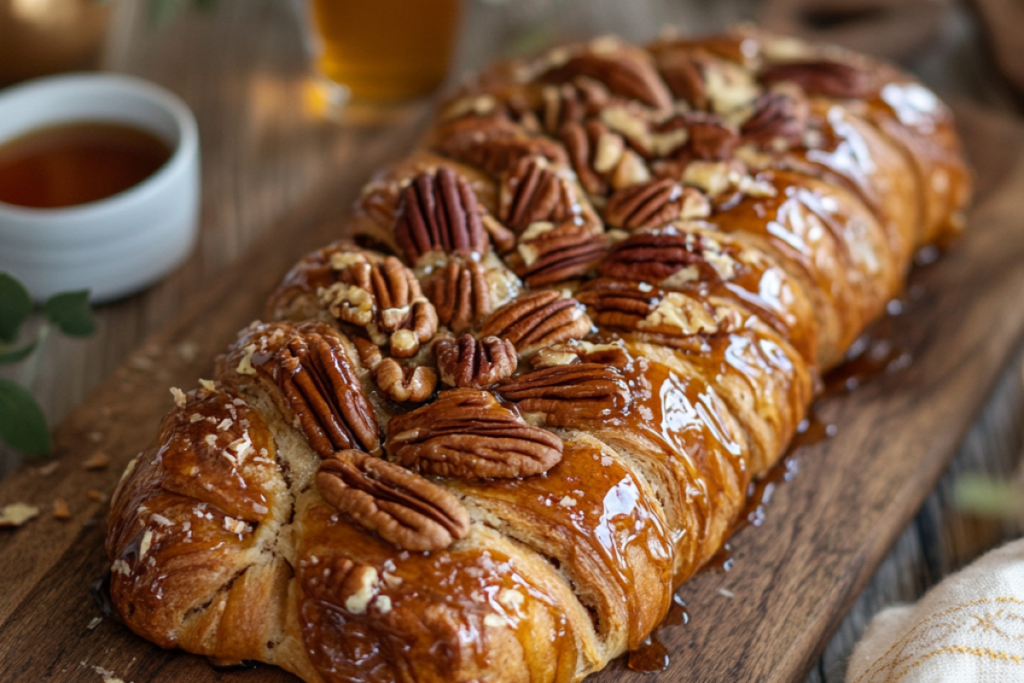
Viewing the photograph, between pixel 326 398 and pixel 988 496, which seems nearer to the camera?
pixel 326 398

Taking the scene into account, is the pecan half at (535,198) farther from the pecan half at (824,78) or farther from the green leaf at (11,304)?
the green leaf at (11,304)

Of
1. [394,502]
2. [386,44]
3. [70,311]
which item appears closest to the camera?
[394,502]

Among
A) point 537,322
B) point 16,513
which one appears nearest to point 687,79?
point 537,322

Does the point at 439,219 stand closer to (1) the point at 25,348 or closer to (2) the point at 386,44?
(1) the point at 25,348

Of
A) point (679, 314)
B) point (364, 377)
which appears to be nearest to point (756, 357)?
point (679, 314)

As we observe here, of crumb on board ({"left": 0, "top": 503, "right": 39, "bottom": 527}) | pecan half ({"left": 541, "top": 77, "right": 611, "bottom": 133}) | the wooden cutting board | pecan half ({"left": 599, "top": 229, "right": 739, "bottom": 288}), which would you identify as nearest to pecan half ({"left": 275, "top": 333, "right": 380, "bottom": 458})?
the wooden cutting board

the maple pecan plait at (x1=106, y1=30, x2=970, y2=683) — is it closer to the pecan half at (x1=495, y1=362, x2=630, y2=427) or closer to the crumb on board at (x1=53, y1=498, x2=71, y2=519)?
the pecan half at (x1=495, y1=362, x2=630, y2=427)

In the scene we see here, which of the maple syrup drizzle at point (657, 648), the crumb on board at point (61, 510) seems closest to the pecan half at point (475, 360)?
the maple syrup drizzle at point (657, 648)
